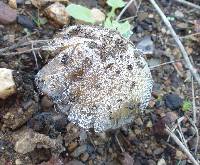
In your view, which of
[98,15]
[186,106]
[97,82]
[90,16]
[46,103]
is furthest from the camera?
[98,15]

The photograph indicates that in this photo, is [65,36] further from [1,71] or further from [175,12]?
[175,12]

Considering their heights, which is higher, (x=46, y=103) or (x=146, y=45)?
(x=146, y=45)

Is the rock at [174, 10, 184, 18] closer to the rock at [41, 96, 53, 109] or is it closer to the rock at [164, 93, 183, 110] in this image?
the rock at [164, 93, 183, 110]

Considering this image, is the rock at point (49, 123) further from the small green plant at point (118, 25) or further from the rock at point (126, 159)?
the small green plant at point (118, 25)

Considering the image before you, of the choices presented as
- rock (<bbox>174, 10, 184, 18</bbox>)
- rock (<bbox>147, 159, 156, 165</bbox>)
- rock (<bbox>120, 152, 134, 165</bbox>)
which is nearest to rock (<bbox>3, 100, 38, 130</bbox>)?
rock (<bbox>120, 152, 134, 165</bbox>)

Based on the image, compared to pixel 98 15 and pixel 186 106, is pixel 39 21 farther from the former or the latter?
pixel 186 106

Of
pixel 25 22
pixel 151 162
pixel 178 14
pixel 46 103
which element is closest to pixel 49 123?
pixel 46 103

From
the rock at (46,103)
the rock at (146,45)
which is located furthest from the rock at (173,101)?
the rock at (46,103)
